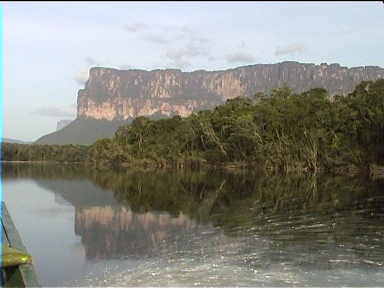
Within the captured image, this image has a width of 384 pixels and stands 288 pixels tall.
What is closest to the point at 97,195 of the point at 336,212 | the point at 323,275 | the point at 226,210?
the point at 226,210

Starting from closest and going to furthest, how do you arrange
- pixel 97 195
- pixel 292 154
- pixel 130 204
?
pixel 130 204 → pixel 97 195 → pixel 292 154

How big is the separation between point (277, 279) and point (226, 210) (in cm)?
1125

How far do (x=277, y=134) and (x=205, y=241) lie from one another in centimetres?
4438

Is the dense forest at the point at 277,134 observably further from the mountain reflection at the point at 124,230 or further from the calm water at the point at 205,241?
the mountain reflection at the point at 124,230

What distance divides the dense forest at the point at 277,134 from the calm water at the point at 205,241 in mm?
24259

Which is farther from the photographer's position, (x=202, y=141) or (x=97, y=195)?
(x=202, y=141)

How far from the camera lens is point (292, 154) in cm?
5569

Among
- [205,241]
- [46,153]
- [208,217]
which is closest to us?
[205,241]

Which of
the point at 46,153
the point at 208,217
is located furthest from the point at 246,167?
the point at 46,153

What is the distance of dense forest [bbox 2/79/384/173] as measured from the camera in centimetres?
4594

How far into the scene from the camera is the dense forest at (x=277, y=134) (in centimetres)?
4594

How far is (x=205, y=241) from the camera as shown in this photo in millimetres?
12656

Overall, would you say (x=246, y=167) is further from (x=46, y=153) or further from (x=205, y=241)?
(x=46, y=153)

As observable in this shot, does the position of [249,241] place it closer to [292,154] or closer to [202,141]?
[292,154]
